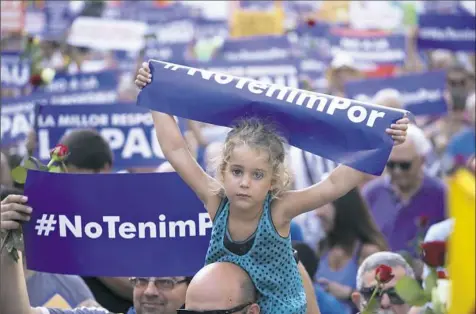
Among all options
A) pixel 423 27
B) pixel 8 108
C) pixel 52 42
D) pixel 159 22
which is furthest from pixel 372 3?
pixel 8 108

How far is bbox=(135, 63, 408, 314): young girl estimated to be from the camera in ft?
15.0

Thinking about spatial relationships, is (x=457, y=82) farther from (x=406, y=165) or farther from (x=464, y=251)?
(x=464, y=251)

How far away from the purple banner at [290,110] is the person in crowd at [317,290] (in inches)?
75.7

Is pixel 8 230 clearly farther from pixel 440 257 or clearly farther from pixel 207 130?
pixel 207 130

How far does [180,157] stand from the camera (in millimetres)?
5008

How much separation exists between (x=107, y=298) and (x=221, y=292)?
2699 mm

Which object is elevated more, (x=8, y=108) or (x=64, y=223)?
(x=64, y=223)

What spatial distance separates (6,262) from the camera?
16.7ft

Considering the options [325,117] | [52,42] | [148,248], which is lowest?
[52,42]

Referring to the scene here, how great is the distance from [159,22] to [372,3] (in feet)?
10.0

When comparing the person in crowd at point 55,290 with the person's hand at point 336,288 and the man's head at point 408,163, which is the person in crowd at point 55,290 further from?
the man's head at point 408,163

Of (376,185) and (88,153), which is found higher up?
(88,153)

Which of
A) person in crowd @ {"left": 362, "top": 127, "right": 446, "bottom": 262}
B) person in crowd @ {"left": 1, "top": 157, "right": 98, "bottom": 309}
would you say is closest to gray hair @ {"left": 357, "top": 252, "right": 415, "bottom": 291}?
person in crowd @ {"left": 1, "top": 157, "right": 98, "bottom": 309}

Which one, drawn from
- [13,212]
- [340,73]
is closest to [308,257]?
[13,212]
